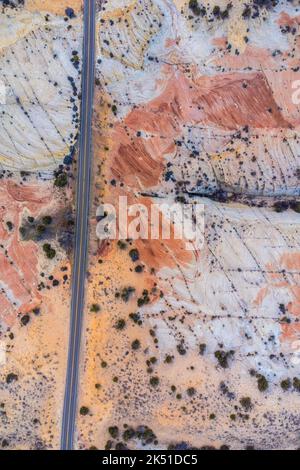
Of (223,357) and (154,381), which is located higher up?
(223,357)

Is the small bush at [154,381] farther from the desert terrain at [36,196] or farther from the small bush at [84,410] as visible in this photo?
the desert terrain at [36,196]

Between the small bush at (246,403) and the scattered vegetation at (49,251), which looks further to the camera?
the scattered vegetation at (49,251)

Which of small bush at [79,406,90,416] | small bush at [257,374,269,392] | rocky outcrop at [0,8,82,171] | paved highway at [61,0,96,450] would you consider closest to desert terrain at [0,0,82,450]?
rocky outcrop at [0,8,82,171]

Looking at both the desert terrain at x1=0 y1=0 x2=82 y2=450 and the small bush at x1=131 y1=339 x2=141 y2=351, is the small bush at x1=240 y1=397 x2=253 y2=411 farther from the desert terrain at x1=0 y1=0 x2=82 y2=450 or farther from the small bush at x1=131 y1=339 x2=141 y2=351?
the desert terrain at x1=0 y1=0 x2=82 y2=450

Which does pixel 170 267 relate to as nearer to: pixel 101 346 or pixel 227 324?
pixel 227 324

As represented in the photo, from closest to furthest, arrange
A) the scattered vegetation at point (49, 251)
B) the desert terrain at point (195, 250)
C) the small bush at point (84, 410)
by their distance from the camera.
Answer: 1. the desert terrain at point (195, 250)
2. the scattered vegetation at point (49, 251)
3. the small bush at point (84, 410)

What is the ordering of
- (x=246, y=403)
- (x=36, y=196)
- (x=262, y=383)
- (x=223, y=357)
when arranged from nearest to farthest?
(x=262, y=383), (x=223, y=357), (x=246, y=403), (x=36, y=196)

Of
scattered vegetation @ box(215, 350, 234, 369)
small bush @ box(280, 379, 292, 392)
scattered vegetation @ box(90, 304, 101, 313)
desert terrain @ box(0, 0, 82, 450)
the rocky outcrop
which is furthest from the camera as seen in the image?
scattered vegetation @ box(90, 304, 101, 313)

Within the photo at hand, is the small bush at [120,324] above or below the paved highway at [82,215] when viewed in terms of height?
below

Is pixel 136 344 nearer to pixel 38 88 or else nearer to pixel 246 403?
pixel 246 403

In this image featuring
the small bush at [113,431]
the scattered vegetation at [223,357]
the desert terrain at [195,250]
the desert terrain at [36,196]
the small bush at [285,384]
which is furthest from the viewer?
the small bush at [113,431]

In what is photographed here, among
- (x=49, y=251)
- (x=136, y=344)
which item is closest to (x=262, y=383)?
(x=136, y=344)

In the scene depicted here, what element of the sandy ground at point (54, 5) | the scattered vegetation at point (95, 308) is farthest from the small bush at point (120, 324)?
the sandy ground at point (54, 5)
